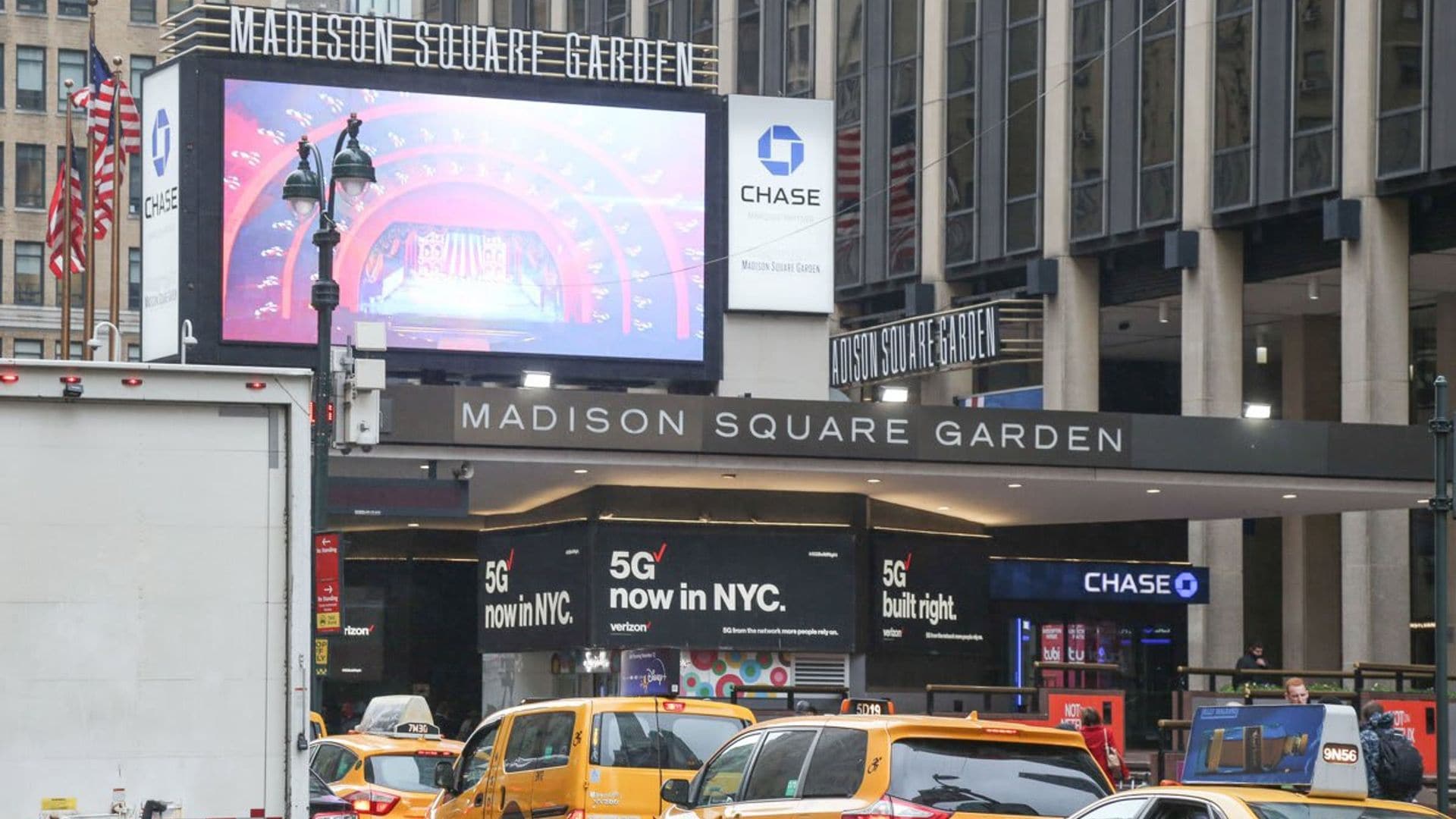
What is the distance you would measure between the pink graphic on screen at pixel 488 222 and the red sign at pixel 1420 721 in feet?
45.8

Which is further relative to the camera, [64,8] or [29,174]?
[64,8]

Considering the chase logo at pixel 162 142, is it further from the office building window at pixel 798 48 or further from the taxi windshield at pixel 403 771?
the office building window at pixel 798 48

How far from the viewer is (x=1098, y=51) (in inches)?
2062

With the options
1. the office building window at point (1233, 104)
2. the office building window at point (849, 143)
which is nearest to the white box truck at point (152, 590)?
the office building window at point (1233, 104)

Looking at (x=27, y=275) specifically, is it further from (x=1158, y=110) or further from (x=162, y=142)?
(x=162, y=142)

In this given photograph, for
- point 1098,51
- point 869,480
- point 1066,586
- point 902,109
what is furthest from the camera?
point 902,109

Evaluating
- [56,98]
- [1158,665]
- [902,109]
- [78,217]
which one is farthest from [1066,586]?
[56,98]

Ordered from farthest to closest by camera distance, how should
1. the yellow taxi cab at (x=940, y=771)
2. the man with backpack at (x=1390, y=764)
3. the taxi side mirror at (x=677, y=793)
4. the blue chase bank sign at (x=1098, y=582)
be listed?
the blue chase bank sign at (x=1098, y=582) → the man with backpack at (x=1390, y=764) → the taxi side mirror at (x=677, y=793) → the yellow taxi cab at (x=940, y=771)

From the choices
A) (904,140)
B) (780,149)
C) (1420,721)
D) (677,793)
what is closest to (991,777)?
(677,793)

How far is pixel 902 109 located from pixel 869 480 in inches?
990

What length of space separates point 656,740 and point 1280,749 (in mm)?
7089

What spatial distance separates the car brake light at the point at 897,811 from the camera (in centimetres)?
1420

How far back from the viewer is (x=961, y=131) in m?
56.2

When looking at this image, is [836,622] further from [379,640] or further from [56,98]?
[56,98]
